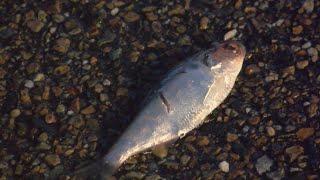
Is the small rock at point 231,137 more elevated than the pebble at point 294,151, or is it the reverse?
the small rock at point 231,137

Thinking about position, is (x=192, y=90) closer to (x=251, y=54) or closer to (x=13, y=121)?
(x=251, y=54)

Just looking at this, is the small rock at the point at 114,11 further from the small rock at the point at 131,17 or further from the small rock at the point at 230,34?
the small rock at the point at 230,34

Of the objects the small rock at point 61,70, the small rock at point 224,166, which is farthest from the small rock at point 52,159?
the small rock at point 224,166

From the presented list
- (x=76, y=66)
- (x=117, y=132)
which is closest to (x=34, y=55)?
(x=76, y=66)

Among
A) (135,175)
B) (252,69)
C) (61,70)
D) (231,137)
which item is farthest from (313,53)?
(61,70)

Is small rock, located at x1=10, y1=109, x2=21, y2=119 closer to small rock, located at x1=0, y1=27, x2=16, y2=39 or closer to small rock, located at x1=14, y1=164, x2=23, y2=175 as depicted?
small rock, located at x1=14, y1=164, x2=23, y2=175

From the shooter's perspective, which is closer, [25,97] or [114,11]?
[25,97]

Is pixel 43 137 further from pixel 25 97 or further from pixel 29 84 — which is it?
pixel 29 84
